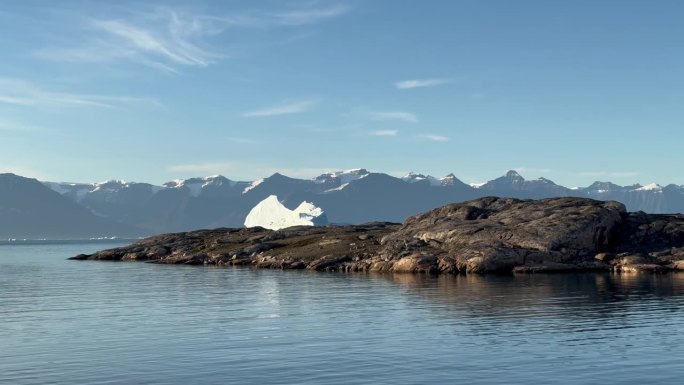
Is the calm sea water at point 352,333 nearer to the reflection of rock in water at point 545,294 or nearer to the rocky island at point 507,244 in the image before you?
the reflection of rock in water at point 545,294

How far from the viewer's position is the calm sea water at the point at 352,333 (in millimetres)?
41781

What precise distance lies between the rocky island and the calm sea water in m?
18.6

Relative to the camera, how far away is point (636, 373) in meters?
40.5

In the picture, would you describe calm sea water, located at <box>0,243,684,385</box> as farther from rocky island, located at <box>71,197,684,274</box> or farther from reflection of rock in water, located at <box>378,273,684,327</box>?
rocky island, located at <box>71,197,684,274</box>

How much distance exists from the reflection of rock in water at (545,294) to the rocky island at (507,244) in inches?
317

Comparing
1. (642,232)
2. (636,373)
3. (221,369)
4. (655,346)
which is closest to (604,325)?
(655,346)

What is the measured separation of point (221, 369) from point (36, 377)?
895 cm

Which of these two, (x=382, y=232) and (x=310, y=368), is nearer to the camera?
(x=310, y=368)

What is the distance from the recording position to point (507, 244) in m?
120

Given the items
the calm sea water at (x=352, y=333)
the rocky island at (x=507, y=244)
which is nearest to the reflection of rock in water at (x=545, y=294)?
the calm sea water at (x=352, y=333)

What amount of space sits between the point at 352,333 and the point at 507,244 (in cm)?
6807

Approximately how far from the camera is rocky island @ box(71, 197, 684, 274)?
381 feet

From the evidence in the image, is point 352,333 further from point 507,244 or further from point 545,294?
point 507,244

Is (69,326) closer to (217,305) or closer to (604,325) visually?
(217,305)
